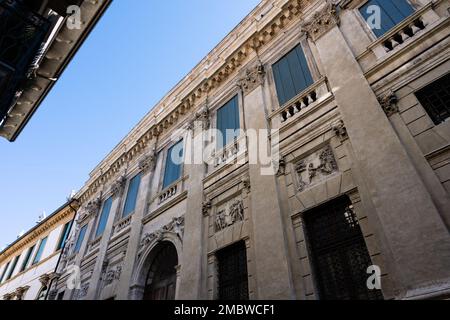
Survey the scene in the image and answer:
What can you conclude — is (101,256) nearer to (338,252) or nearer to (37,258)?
(338,252)

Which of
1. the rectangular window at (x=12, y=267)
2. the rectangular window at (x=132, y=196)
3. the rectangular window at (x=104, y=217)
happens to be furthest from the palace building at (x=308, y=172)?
the rectangular window at (x=12, y=267)

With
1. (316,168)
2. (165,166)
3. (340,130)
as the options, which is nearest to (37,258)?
(165,166)

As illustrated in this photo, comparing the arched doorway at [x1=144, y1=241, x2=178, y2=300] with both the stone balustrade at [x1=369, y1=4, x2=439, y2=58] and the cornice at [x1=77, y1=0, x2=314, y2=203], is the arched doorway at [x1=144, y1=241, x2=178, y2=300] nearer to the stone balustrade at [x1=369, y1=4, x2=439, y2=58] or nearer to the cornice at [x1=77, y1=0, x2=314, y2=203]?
the cornice at [x1=77, y1=0, x2=314, y2=203]

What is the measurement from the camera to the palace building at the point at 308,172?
4.95 m

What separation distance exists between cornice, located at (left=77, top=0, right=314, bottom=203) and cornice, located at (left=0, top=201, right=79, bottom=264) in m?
6.29

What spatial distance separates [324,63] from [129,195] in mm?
10452

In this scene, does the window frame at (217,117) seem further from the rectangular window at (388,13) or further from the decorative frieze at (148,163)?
the rectangular window at (388,13)

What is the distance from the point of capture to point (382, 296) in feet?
15.5

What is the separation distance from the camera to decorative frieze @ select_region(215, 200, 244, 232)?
7.99 metres

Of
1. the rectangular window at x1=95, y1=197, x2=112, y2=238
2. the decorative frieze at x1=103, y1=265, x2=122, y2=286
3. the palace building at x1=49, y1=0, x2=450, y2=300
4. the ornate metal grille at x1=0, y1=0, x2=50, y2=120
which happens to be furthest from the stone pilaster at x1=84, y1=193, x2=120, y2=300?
the ornate metal grille at x1=0, y1=0, x2=50, y2=120

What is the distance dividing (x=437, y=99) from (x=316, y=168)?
8.50 feet

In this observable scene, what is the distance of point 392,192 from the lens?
5070 millimetres

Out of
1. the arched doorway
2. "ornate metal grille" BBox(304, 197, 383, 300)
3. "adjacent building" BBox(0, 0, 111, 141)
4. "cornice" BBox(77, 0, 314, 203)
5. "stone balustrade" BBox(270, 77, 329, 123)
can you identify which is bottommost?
"ornate metal grille" BBox(304, 197, 383, 300)

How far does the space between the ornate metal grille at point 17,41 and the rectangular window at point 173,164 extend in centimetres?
581
